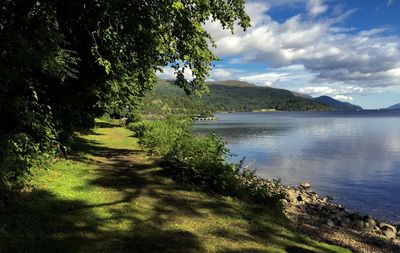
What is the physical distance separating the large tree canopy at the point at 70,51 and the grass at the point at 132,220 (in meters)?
1.27

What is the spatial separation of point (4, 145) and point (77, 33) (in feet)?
25.1

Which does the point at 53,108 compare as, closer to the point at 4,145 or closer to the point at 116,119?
the point at 4,145

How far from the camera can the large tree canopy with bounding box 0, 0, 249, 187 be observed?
10336 millimetres

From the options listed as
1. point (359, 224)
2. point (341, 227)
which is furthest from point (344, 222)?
point (341, 227)

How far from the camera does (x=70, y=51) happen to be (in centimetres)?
1317

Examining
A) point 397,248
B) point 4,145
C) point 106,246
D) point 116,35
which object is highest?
point 116,35

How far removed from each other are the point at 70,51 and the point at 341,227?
12158mm

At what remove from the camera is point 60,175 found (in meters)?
13.8

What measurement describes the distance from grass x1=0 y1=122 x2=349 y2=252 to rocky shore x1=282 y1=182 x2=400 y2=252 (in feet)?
8.73

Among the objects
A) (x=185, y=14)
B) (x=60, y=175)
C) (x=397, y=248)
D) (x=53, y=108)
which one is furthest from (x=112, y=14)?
(x=397, y=248)

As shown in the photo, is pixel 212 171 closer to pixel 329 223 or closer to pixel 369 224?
pixel 329 223

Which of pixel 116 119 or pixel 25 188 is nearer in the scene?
pixel 25 188

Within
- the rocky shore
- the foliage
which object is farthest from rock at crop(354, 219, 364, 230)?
the foliage

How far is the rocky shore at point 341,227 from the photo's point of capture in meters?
13.7
